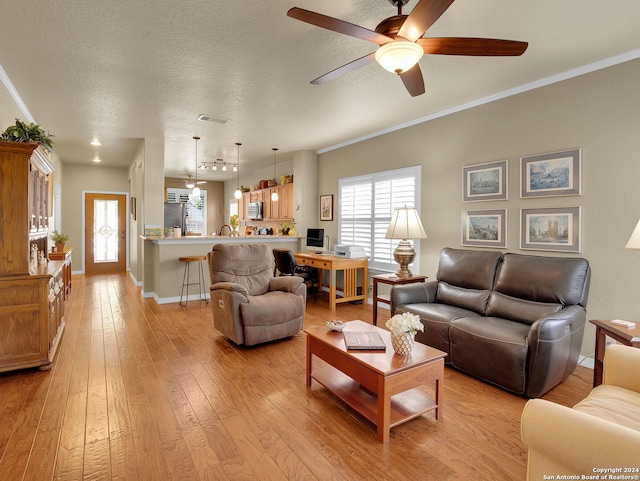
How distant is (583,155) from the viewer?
3.17 metres

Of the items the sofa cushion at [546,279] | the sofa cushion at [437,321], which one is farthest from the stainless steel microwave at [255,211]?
the sofa cushion at [546,279]

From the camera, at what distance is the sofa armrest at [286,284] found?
12.8 feet

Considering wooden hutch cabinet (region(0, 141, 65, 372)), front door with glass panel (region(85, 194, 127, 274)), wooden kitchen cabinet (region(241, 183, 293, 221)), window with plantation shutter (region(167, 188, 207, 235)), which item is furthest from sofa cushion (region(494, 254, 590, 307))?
window with plantation shutter (region(167, 188, 207, 235))

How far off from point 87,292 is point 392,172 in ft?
18.6

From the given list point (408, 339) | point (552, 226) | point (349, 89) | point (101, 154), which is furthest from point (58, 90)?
point (552, 226)

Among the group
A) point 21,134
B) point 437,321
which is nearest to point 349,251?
point 437,321

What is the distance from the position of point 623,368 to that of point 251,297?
3.03m

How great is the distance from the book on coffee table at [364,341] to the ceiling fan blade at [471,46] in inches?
73.8

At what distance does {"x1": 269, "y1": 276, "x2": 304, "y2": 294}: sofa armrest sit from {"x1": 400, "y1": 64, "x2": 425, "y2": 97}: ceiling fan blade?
2224 millimetres

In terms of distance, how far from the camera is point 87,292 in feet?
20.5

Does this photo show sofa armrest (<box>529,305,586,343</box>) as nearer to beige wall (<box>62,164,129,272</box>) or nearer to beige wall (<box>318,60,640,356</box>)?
beige wall (<box>318,60,640,356</box>)

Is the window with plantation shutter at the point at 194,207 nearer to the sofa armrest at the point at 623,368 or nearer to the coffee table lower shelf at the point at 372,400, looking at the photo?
the coffee table lower shelf at the point at 372,400

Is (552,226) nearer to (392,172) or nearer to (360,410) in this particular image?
(392,172)

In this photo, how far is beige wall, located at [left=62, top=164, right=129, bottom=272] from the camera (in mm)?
8180
